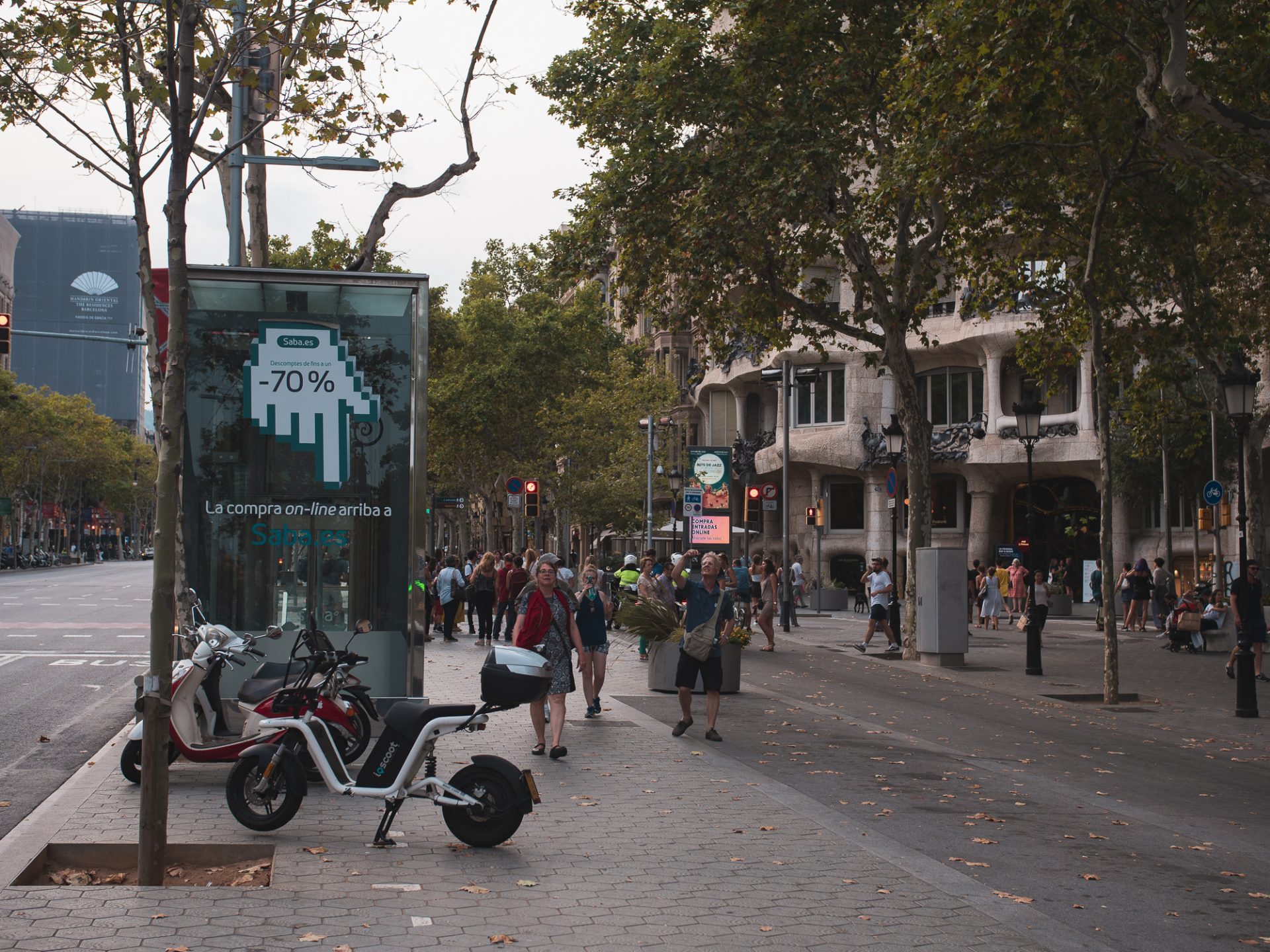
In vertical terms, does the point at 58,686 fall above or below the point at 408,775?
below

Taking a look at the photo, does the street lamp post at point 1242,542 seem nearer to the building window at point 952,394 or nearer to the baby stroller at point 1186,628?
the baby stroller at point 1186,628

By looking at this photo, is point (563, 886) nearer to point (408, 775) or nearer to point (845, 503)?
point (408, 775)

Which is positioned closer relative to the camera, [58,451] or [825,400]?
[825,400]

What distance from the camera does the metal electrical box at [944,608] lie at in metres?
23.3

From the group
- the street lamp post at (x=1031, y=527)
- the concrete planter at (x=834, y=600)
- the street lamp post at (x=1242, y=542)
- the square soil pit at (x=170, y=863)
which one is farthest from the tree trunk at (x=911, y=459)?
the concrete planter at (x=834, y=600)

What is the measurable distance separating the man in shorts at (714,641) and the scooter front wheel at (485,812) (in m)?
5.10

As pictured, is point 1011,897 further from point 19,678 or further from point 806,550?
point 806,550

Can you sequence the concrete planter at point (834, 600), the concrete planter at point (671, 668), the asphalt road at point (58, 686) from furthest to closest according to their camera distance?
1. the concrete planter at point (834, 600)
2. the concrete planter at point (671, 668)
3. the asphalt road at point (58, 686)

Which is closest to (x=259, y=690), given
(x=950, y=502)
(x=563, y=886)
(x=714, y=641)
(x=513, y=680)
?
(x=513, y=680)

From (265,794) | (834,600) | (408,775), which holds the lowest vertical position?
(834,600)

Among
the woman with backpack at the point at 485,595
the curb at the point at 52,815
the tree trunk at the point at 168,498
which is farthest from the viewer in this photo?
the woman with backpack at the point at 485,595

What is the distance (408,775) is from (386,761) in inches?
8.1

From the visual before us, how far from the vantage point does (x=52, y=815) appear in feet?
27.7

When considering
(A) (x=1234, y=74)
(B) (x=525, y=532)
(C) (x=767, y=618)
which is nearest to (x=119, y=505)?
(B) (x=525, y=532)
